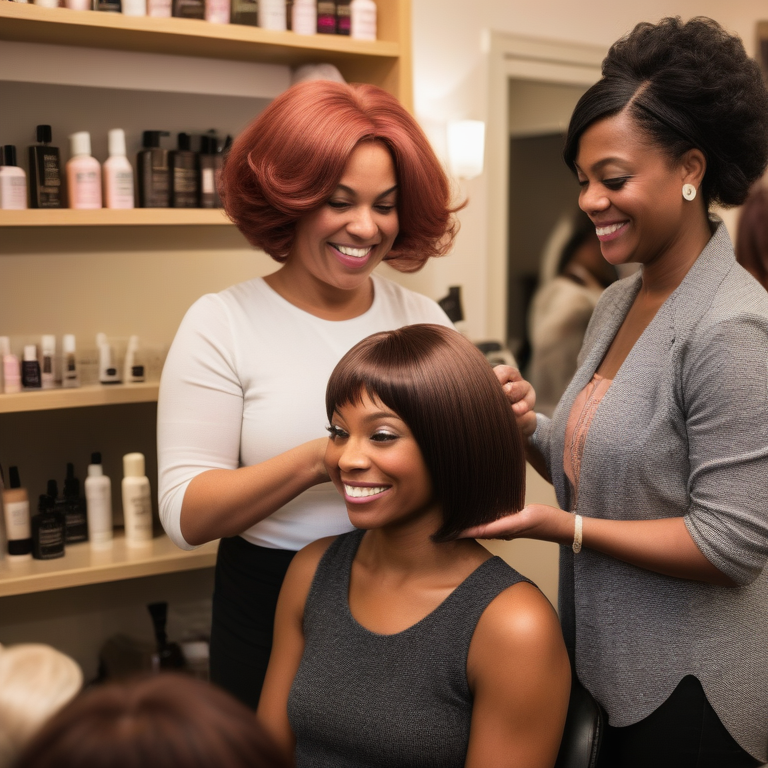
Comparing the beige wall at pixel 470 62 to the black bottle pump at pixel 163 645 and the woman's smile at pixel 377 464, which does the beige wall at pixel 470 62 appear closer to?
the black bottle pump at pixel 163 645

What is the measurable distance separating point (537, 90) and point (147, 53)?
1.40 m

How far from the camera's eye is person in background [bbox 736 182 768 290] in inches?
87.4

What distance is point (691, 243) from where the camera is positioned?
117 centimetres

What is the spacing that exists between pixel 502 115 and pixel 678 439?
1.99 m

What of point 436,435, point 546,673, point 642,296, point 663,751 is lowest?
point 663,751

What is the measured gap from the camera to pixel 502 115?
280cm

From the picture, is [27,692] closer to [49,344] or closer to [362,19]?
[49,344]

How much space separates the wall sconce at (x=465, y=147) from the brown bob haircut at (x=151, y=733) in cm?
229

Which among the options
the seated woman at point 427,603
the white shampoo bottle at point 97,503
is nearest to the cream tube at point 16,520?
the white shampoo bottle at point 97,503

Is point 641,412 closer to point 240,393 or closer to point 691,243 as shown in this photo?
point 691,243

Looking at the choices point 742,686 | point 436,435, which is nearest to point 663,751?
point 742,686

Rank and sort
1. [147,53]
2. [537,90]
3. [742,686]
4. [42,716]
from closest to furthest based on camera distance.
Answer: [42,716] < [742,686] < [147,53] < [537,90]

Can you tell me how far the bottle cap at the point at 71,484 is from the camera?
6.74 ft

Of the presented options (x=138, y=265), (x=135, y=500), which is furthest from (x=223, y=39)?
(x=135, y=500)
